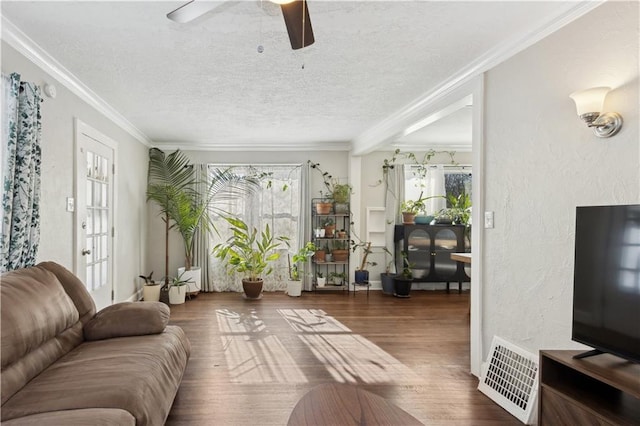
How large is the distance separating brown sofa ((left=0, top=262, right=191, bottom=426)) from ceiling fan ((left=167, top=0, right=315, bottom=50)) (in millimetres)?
1630

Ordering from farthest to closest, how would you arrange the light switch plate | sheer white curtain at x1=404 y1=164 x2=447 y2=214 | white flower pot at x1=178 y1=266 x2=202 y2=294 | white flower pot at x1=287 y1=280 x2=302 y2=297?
sheer white curtain at x1=404 y1=164 x2=447 y2=214, white flower pot at x1=287 y1=280 x2=302 y2=297, white flower pot at x1=178 y1=266 x2=202 y2=294, the light switch plate

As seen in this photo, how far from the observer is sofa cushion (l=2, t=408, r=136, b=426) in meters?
1.39

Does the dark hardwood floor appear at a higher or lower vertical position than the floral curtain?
lower

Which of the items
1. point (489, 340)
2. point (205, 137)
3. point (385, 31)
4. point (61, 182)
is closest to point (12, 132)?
point (61, 182)

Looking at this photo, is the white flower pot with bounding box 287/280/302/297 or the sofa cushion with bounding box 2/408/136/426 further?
the white flower pot with bounding box 287/280/302/297

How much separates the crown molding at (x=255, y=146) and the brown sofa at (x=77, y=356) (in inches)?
151

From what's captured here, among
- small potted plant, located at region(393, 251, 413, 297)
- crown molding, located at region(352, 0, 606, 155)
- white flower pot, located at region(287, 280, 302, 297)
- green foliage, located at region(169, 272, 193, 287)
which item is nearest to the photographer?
crown molding, located at region(352, 0, 606, 155)

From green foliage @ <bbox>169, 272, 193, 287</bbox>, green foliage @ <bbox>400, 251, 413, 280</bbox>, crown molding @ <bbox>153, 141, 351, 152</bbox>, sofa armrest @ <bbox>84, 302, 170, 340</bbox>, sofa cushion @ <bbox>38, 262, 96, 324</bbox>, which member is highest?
crown molding @ <bbox>153, 141, 351, 152</bbox>

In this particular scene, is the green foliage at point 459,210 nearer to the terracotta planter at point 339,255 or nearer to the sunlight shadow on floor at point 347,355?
the terracotta planter at point 339,255

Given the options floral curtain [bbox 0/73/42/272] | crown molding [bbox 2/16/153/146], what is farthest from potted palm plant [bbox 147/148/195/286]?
floral curtain [bbox 0/73/42/272]

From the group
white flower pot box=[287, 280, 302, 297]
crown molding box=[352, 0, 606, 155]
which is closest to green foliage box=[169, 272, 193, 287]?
white flower pot box=[287, 280, 302, 297]

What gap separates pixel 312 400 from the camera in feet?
5.82

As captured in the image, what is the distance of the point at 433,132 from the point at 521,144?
3070 mm

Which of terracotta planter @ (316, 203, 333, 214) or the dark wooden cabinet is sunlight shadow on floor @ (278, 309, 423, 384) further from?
the dark wooden cabinet
